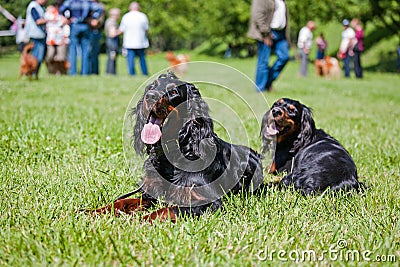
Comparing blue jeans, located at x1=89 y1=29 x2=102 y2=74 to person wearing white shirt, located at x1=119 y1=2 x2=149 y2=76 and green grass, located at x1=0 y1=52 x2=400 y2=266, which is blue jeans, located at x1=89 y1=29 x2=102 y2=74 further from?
green grass, located at x1=0 y1=52 x2=400 y2=266

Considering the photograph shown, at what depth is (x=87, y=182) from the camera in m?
3.69

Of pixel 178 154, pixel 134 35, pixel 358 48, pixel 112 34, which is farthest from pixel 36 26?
pixel 358 48

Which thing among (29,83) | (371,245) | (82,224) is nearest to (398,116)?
(371,245)

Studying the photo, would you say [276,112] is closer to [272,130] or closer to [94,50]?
[272,130]

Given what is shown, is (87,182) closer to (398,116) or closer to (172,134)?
(172,134)

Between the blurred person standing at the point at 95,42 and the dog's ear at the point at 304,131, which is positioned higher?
the blurred person standing at the point at 95,42

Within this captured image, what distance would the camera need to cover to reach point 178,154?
319cm

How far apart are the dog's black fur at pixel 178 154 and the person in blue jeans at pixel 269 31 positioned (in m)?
7.05

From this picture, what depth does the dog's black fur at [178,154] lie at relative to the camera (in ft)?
9.84

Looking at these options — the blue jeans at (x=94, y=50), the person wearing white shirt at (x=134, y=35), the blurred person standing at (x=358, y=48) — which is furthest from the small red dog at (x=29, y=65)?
the blurred person standing at (x=358, y=48)

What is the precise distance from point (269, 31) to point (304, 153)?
6.11 metres

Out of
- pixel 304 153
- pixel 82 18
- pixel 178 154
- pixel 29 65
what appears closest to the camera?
pixel 178 154

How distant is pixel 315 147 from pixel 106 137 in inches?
96.8

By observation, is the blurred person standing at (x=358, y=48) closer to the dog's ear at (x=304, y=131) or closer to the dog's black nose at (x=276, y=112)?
the dog's ear at (x=304, y=131)
